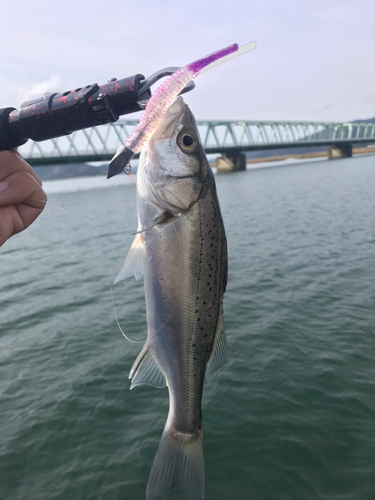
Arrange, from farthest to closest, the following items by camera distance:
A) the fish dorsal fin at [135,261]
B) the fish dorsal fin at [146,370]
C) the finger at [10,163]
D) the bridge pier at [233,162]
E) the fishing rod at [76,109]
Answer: the bridge pier at [233,162]
the fish dorsal fin at [146,370]
the fish dorsal fin at [135,261]
the finger at [10,163]
the fishing rod at [76,109]

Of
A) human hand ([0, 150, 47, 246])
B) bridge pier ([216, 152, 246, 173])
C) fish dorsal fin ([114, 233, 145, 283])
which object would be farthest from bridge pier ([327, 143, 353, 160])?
human hand ([0, 150, 47, 246])

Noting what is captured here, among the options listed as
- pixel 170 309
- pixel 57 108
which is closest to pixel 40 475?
pixel 170 309

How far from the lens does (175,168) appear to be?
8.72ft

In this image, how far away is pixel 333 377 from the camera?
6.96m

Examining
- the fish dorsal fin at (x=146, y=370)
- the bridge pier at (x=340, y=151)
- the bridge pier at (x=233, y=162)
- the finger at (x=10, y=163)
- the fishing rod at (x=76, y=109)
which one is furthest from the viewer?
the bridge pier at (x=340, y=151)

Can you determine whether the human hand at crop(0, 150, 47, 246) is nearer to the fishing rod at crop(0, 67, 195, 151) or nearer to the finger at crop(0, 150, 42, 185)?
the finger at crop(0, 150, 42, 185)

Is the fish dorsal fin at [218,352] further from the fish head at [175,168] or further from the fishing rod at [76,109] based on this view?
the fishing rod at [76,109]

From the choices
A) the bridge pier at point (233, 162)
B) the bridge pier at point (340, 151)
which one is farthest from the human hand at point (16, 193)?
the bridge pier at point (340, 151)

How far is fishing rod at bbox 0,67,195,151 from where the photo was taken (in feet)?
7.54

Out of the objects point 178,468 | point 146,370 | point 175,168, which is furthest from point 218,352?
point 175,168

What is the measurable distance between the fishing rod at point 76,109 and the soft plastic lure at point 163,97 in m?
0.12

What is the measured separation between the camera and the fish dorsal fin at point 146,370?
9.50 ft

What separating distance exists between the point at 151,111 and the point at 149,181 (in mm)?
578

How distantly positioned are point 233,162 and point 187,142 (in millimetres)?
109751
